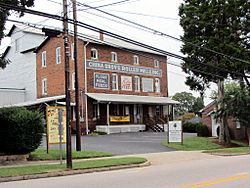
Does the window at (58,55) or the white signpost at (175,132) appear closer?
the white signpost at (175,132)

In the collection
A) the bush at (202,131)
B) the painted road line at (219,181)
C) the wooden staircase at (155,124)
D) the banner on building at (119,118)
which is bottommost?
the painted road line at (219,181)

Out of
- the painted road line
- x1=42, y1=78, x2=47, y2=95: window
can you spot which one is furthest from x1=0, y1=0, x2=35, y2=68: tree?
x1=42, y1=78, x2=47, y2=95: window

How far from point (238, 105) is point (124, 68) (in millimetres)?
15690

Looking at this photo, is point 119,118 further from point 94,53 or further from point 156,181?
point 156,181

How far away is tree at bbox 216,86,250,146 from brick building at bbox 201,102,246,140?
7585mm

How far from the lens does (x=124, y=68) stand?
45.4m

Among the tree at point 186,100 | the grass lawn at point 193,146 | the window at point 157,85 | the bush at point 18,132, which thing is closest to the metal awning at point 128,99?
the window at point 157,85

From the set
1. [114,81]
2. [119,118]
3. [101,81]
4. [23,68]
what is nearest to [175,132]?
[119,118]

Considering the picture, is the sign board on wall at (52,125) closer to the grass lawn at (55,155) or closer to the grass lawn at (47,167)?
the grass lawn at (55,155)

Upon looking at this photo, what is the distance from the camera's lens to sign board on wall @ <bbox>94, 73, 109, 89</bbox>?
4250 cm

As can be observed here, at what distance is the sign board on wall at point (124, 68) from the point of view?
139ft

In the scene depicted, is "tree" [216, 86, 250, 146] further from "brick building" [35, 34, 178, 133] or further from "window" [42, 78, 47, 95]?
"window" [42, 78, 47, 95]

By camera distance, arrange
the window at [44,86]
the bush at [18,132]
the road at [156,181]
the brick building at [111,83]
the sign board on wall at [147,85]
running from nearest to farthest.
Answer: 1. the road at [156,181]
2. the bush at [18,132]
3. the brick building at [111,83]
4. the window at [44,86]
5. the sign board on wall at [147,85]

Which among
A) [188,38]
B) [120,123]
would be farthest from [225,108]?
[120,123]
